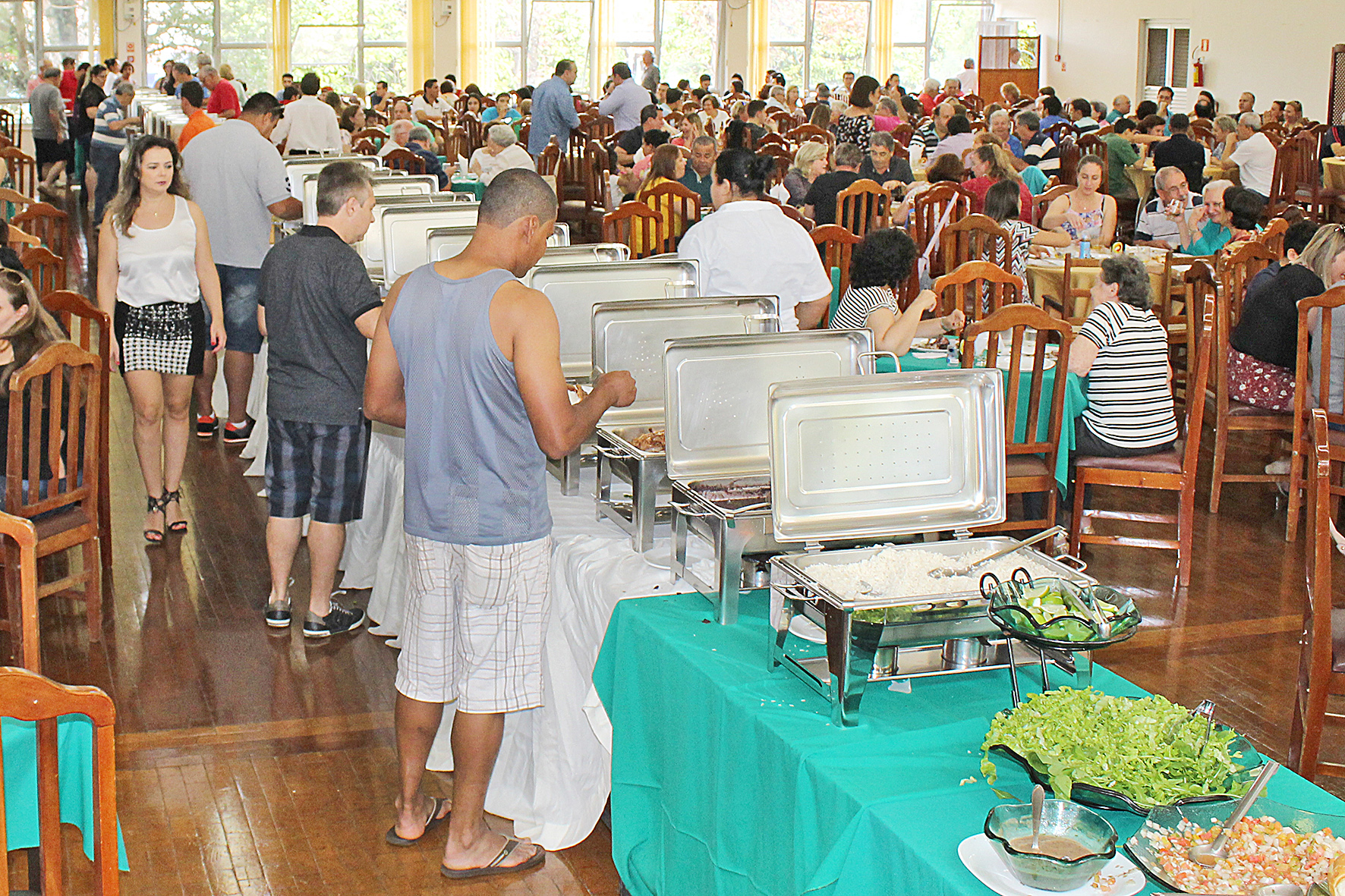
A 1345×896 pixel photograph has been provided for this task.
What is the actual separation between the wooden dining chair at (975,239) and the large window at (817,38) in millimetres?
14132

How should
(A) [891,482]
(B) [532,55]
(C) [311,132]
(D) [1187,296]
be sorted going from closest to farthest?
(A) [891,482], (D) [1187,296], (C) [311,132], (B) [532,55]

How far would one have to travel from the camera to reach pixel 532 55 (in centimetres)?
1848

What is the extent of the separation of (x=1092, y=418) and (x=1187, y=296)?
2.99 feet

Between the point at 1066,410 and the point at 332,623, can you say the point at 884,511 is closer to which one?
the point at 332,623

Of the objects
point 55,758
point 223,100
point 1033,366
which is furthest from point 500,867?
point 223,100

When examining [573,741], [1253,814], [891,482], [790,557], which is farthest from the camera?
[573,741]

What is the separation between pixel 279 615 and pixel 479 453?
1.56 m

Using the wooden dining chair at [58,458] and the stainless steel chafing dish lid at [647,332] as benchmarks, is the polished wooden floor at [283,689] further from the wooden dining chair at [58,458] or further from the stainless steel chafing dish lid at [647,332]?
the stainless steel chafing dish lid at [647,332]

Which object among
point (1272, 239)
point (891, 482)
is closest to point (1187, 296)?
point (1272, 239)

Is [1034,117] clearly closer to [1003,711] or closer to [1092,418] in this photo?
[1092,418]

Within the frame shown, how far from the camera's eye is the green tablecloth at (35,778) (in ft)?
5.80

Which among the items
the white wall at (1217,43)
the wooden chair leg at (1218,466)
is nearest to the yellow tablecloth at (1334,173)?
the white wall at (1217,43)

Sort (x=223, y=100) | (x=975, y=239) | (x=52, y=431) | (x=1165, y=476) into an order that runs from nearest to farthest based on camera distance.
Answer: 1. (x=52, y=431)
2. (x=1165, y=476)
3. (x=975, y=239)
4. (x=223, y=100)

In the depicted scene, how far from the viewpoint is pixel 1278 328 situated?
14.6 feet
